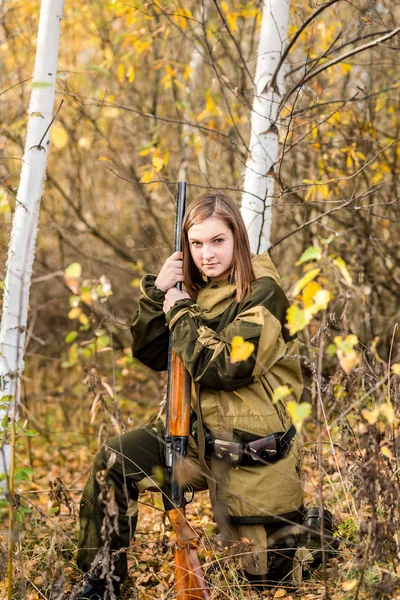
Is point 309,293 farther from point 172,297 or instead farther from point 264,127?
point 264,127

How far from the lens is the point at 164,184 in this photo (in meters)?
5.19

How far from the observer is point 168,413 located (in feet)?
9.71

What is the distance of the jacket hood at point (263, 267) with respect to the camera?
9.98 feet

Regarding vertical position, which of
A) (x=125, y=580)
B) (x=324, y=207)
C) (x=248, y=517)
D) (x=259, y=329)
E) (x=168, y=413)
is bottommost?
(x=125, y=580)

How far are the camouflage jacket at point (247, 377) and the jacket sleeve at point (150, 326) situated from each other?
0.19 m

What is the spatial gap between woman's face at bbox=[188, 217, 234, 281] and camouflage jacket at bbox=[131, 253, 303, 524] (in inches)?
4.4

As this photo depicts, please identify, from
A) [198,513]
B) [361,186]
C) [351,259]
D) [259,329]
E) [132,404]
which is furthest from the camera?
[132,404]

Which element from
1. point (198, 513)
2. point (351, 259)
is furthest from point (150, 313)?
point (351, 259)

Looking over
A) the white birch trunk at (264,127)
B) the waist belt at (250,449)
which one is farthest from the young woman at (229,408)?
the white birch trunk at (264,127)

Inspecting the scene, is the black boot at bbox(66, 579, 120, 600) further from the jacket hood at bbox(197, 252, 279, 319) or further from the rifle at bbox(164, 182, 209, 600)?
the jacket hood at bbox(197, 252, 279, 319)

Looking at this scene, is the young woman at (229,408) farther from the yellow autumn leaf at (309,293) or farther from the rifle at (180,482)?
the yellow autumn leaf at (309,293)

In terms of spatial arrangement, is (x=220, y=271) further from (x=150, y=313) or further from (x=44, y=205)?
(x=44, y=205)

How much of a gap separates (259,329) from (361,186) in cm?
376

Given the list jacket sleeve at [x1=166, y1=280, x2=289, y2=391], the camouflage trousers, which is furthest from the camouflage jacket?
the camouflage trousers
